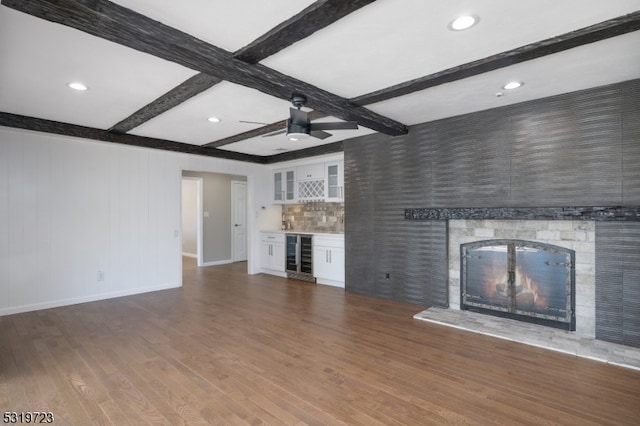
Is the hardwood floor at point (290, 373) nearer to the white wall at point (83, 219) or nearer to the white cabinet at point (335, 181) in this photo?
the white wall at point (83, 219)

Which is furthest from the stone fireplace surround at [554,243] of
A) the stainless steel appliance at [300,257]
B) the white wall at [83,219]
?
the white wall at [83,219]

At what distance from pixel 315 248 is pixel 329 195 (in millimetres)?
1061

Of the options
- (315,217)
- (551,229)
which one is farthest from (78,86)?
(551,229)

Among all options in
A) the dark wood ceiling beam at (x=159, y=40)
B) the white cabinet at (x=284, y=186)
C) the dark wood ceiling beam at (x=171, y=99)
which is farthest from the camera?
the white cabinet at (x=284, y=186)

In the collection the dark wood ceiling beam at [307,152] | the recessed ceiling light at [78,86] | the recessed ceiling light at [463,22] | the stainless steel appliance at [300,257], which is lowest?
the stainless steel appliance at [300,257]

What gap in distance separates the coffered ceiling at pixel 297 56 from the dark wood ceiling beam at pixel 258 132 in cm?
31

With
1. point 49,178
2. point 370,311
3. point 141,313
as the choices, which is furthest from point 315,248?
point 49,178

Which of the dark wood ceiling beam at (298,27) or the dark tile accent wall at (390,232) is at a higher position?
the dark wood ceiling beam at (298,27)

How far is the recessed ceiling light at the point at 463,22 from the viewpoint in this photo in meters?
2.09

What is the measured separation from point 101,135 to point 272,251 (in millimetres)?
3684

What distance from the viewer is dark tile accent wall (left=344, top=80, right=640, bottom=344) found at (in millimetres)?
3219

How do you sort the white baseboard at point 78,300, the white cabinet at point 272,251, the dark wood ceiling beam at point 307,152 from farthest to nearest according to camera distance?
the white cabinet at point 272,251 → the dark wood ceiling beam at point 307,152 → the white baseboard at point 78,300

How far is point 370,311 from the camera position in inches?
172

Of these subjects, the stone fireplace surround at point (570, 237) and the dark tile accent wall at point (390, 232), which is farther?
the dark tile accent wall at point (390, 232)
